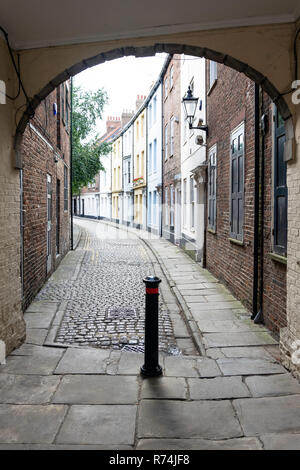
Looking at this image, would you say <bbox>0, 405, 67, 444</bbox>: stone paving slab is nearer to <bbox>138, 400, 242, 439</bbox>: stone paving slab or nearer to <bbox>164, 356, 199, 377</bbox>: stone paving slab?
<bbox>138, 400, 242, 439</bbox>: stone paving slab

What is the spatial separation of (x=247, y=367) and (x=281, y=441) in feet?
5.35

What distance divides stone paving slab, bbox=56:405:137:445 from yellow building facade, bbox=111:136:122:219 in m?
36.4

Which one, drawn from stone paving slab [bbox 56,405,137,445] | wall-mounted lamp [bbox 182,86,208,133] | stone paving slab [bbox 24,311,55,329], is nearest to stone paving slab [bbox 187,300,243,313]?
stone paving slab [bbox 24,311,55,329]

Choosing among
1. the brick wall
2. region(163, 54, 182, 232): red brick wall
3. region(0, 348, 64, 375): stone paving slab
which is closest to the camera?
region(0, 348, 64, 375): stone paving slab

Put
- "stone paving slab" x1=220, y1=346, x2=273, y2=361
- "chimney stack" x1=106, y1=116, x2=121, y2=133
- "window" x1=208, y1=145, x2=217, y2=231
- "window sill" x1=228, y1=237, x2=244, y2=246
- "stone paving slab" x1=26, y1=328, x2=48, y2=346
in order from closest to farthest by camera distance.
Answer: "stone paving slab" x1=220, y1=346, x2=273, y2=361 < "stone paving slab" x1=26, y1=328, x2=48, y2=346 < "window sill" x1=228, y1=237, x2=244, y2=246 < "window" x1=208, y1=145, x2=217, y2=231 < "chimney stack" x1=106, y1=116, x2=121, y2=133

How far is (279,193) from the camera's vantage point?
5.81 m

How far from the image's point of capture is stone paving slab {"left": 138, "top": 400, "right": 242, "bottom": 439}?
3.45 metres

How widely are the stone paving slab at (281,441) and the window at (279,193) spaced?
2.67 meters

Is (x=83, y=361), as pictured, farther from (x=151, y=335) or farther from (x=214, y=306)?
A: (x=214, y=306)

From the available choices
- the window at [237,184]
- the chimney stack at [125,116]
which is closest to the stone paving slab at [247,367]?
the window at [237,184]

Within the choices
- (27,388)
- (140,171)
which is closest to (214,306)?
(27,388)

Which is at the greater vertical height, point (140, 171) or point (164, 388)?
point (140, 171)

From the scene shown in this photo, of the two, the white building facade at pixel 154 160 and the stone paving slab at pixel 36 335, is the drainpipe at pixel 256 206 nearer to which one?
the stone paving slab at pixel 36 335
